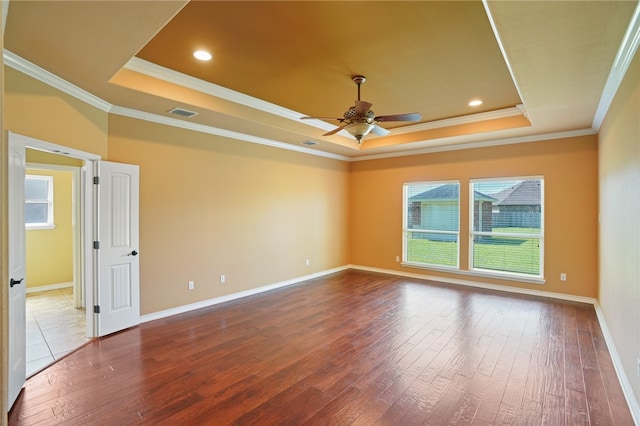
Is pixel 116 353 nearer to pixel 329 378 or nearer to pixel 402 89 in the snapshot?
pixel 329 378

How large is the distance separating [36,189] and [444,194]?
785cm

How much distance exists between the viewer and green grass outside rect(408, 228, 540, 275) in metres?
5.72

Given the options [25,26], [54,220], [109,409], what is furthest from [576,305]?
[54,220]

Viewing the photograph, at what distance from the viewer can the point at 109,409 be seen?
8.15 ft

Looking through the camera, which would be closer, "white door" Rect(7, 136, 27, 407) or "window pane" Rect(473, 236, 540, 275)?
"white door" Rect(7, 136, 27, 407)

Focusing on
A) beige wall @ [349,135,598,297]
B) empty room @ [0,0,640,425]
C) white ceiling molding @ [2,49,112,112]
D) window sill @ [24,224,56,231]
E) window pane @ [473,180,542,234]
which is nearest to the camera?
empty room @ [0,0,640,425]

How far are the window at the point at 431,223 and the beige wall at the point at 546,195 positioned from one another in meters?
0.15

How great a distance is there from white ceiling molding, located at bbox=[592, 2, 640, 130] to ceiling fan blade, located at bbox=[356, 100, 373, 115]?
2127 mm

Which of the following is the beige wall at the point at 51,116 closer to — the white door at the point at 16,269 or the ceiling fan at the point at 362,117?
the white door at the point at 16,269

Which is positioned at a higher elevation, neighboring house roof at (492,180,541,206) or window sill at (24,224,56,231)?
neighboring house roof at (492,180,541,206)

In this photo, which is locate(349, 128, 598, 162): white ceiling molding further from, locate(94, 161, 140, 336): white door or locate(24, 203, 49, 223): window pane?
locate(24, 203, 49, 223): window pane

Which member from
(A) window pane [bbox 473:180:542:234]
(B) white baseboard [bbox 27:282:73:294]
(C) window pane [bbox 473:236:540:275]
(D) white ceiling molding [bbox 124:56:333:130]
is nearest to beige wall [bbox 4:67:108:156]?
(D) white ceiling molding [bbox 124:56:333:130]

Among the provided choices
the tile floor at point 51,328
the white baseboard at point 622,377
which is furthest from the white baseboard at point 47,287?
the white baseboard at point 622,377

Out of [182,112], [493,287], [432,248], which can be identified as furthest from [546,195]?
[182,112]
